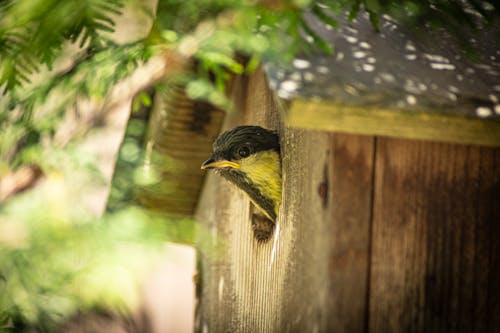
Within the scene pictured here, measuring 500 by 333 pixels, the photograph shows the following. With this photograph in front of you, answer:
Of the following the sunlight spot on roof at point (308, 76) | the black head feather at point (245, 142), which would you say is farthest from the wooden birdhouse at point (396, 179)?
the black head feather at point (245, 142)

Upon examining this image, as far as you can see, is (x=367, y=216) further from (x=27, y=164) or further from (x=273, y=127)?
(x=27, y=164)

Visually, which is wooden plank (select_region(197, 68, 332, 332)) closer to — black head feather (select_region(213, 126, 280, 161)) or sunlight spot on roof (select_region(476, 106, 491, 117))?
black head feather (select_region(213, 126, 280, 161))

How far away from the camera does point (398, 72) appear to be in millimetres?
1261

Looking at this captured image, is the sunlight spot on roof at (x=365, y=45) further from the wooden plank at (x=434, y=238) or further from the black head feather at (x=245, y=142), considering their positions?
the black head feather at (x=245, y=142)

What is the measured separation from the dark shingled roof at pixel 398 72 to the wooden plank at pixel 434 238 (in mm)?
146

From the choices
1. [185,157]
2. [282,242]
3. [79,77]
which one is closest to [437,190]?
[282,242]

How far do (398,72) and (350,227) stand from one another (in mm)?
304

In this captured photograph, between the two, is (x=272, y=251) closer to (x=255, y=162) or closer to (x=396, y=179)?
(x=255, y=162)

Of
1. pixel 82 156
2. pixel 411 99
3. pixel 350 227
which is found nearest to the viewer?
pixel 411 99

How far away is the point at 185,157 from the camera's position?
2.88 metres

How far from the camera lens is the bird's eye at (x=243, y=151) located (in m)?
1.86

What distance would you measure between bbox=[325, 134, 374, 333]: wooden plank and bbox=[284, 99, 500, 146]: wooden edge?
0.27 feet

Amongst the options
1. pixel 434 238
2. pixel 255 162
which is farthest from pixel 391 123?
pixel 255 162

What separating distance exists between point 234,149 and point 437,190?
0.70 meters
